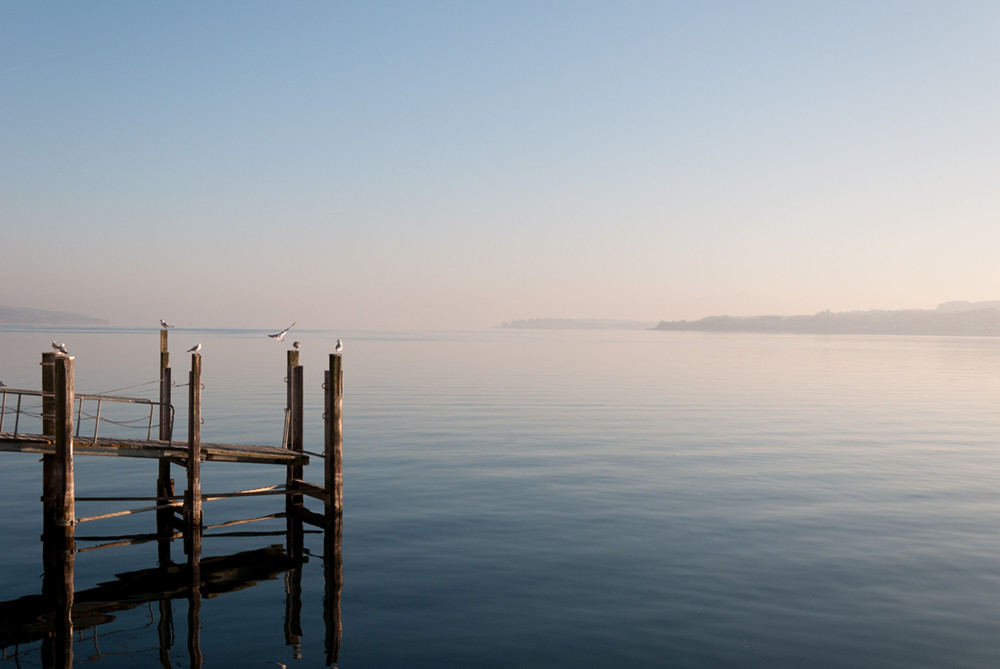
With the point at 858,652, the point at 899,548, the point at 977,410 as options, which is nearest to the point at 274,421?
the point at 899,548

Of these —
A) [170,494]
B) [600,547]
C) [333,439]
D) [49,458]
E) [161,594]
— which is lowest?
[161,594]

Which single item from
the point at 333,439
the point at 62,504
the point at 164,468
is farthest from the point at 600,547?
the point at 164,468

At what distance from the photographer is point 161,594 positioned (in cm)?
1445

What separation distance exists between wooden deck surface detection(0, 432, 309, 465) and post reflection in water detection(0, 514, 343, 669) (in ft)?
5.81

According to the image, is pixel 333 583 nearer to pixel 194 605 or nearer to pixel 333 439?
pixel 194 605

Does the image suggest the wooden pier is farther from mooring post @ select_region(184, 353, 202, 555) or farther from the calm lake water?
the calm lake water

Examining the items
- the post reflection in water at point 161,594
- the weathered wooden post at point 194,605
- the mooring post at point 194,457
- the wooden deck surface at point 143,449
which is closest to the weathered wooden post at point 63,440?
the post reflection in water at point 161,594

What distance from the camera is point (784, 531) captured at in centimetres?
1784

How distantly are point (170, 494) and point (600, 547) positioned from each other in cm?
1140

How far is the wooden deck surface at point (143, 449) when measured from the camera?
1596 cm

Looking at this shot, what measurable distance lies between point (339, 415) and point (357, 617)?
18.4 feet

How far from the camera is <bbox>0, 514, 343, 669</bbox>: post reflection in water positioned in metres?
12.1

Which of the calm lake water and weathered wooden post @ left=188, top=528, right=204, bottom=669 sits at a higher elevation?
the calm lake water

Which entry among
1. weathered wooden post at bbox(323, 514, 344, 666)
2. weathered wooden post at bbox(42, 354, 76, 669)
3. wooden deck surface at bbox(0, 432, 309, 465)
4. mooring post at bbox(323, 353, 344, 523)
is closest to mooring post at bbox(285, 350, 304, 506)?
wooden deck surface at bbox(0, 432, 309, 465)
